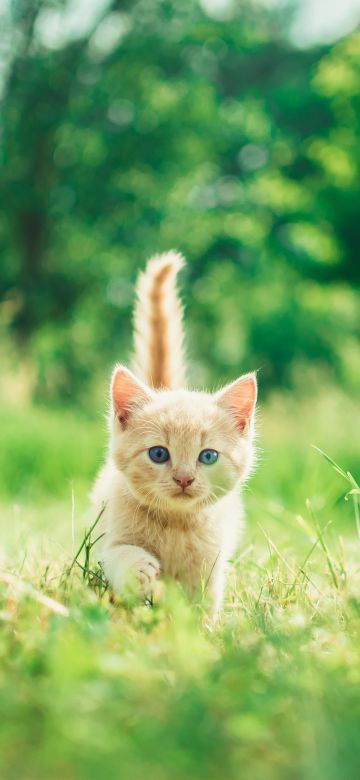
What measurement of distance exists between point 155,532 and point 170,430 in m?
0.23

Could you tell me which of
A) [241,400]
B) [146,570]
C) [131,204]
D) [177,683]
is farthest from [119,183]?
[177,683]

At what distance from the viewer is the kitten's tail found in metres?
2.50

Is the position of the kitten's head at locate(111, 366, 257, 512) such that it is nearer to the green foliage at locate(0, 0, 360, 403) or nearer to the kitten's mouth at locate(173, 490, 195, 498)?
the kitten's mouth at locate(173, 490, 195, 498)

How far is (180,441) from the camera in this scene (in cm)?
185

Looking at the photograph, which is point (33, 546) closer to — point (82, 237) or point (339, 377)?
point (82, 237)

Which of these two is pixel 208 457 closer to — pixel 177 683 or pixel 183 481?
pixel 183 481

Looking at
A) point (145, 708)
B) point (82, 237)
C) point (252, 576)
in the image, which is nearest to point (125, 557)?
point (252, 576)

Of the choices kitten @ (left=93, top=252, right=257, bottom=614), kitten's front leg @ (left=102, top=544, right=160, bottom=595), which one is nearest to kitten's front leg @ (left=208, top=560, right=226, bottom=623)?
kitten @ (left=93, top=252, right=257, bottom=614)

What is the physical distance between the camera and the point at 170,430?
1.86 meters

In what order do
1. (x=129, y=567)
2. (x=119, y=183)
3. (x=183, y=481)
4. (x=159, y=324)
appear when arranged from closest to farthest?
(x=129, y=567) < (x=183, y=481) < (x=159, y=324) < (x=119, y=183)

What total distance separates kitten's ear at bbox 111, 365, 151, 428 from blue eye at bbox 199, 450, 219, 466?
0.21 meters

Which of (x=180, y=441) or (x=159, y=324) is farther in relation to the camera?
(x=159, y=324)

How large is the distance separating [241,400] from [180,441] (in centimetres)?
25

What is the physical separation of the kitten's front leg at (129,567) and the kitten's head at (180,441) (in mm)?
130
